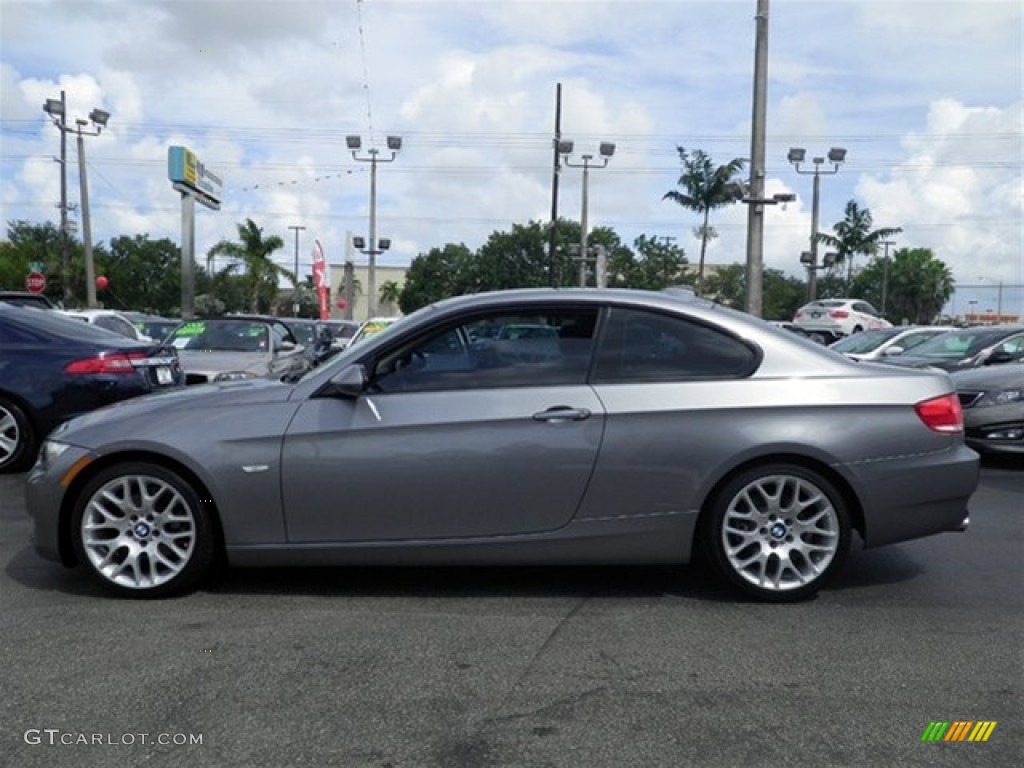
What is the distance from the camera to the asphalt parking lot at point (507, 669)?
2953 millimetres

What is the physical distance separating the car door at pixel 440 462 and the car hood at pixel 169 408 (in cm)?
27

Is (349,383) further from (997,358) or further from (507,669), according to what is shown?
(997,358)

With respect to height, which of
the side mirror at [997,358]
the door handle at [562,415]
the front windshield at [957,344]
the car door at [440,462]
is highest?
the front windshield at [957,344]

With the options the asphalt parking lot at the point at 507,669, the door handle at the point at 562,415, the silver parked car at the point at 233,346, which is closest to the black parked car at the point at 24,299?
the silver parked car at the point at 233,346

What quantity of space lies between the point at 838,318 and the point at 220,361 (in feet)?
76.5

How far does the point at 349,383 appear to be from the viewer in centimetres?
421

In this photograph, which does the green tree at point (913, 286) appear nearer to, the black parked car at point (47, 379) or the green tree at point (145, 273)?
the green tree at point (145, 273)

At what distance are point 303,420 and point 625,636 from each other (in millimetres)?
1786

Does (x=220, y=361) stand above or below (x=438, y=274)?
below

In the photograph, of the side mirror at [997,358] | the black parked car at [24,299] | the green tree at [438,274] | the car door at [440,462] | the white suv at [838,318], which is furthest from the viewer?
the green tree at [438,274]

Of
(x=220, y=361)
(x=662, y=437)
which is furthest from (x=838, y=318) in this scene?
(x=662, y=437)

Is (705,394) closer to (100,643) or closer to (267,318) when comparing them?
(100,643)

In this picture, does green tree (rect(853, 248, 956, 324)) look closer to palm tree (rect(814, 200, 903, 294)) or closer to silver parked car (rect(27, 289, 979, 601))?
palm tree (rect(814, 200, 903, 294))

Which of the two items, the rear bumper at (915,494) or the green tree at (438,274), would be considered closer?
the rear bumper at (915,494)
